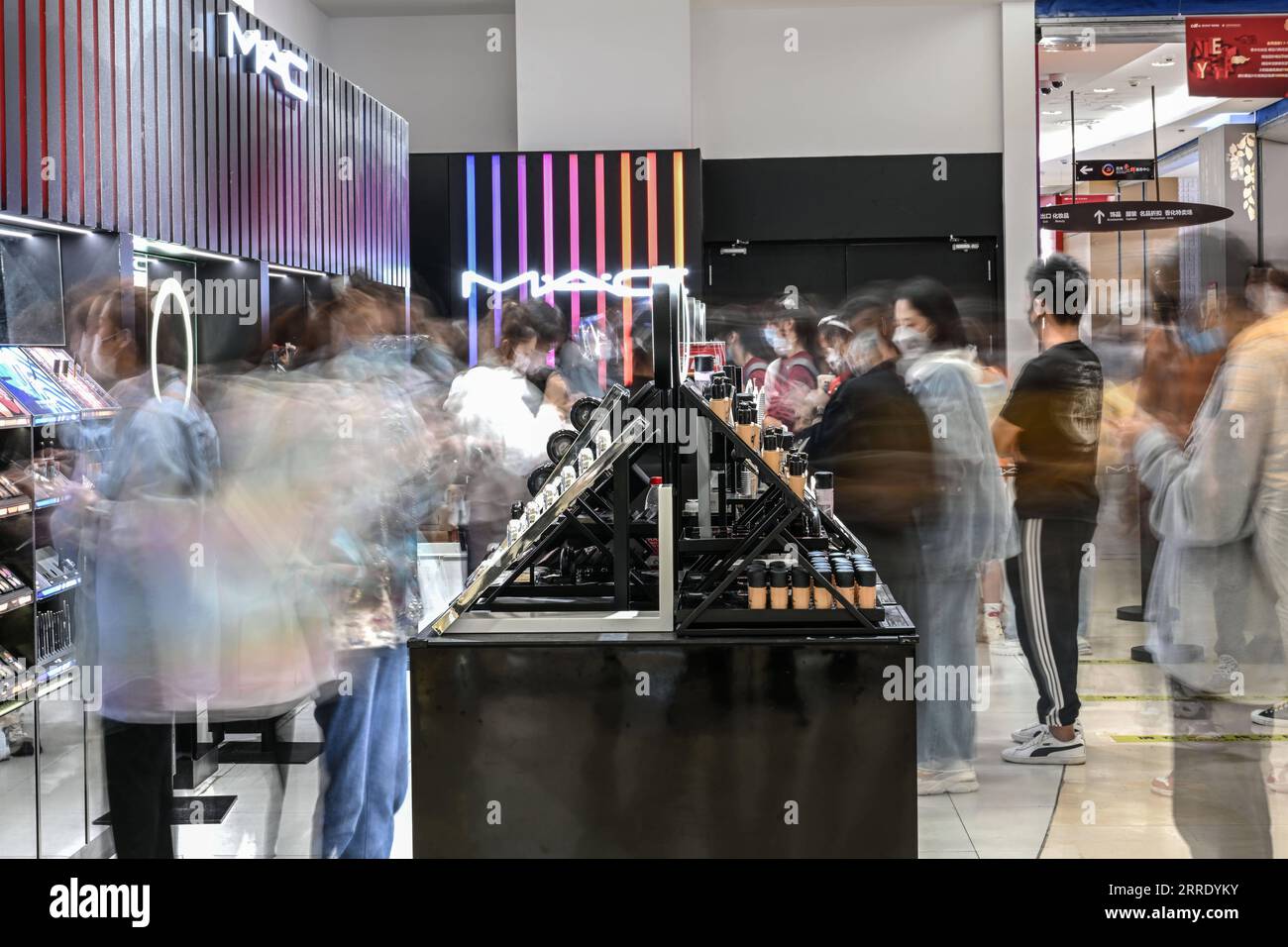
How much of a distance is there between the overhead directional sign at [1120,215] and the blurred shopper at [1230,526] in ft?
18.5

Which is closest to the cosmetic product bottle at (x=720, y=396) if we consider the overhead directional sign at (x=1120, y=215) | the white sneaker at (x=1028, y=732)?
the white sneaker at (x=1028, y=732)

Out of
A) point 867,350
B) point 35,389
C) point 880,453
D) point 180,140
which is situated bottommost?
point 880,453

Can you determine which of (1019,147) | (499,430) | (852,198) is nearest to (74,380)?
(499,430)

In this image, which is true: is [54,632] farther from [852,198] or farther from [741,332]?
[852,198]

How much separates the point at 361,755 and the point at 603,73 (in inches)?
250

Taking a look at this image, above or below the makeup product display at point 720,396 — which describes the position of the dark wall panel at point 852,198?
above

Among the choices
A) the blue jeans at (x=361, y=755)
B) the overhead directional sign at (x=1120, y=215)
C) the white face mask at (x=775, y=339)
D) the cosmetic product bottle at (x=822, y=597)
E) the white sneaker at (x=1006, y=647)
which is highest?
the overhead directional sign at (x=1120, y=215)

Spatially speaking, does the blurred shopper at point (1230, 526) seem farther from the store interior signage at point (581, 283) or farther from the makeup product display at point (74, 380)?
the store interior signage at point (581, 283)

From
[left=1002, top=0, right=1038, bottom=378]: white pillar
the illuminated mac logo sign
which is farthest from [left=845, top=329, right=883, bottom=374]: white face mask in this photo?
[left=1002, top=0, right=1038, bottom=378]: white pillar

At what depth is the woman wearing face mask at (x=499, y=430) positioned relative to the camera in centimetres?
526

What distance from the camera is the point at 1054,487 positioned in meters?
4.27

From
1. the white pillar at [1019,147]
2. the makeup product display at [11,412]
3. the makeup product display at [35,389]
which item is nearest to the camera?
the makeup product display at [11,412]

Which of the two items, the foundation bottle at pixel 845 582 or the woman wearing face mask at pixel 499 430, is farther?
the woman wearing face mask at pixel 499 430
